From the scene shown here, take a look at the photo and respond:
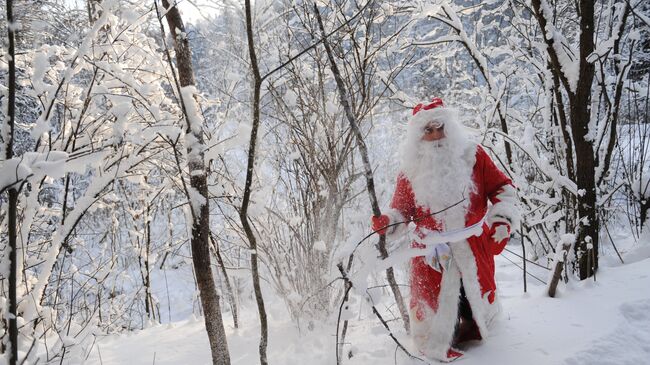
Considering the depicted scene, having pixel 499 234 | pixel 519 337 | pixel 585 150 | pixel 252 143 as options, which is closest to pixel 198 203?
pixel 252 143

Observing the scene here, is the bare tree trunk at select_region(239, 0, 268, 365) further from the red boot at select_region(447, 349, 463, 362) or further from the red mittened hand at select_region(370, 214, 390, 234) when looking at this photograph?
the red boot at select_region(447, 349, 463, 362)

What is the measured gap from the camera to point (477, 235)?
203 cm

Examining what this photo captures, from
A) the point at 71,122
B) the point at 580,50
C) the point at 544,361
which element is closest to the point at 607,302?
the point at 544,361

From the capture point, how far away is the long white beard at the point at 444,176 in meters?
2.13

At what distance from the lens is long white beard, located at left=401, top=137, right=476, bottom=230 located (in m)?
2.13

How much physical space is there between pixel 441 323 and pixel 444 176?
2.58 feet

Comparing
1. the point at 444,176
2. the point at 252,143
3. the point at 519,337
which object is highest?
the point at 252,143

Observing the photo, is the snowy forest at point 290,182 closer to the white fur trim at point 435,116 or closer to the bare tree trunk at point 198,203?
the bare tree trunk at point 198,203

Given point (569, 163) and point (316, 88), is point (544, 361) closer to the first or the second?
point (569, 163)

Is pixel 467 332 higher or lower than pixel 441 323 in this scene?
lower

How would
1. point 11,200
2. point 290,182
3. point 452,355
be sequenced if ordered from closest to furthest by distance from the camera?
point 11,200
point 452,355
point 290,182

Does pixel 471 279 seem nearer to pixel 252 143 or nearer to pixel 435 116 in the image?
pixel 435 116

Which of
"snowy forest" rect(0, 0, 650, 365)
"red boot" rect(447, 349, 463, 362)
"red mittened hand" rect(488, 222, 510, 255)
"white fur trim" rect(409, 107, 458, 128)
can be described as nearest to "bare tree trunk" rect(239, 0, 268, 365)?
"snowy forest" rect(0, 0, 650, 365)

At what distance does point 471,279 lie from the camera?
6.79 feet
